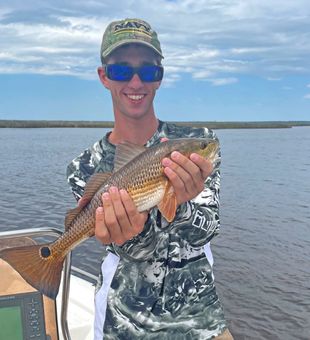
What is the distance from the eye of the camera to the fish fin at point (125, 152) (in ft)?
11.0

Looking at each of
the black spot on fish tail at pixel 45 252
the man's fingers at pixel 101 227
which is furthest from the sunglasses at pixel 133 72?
the black spot on fish tail at pixel 45 252

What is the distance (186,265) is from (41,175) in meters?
31.8

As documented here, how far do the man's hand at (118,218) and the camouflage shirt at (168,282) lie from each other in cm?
17

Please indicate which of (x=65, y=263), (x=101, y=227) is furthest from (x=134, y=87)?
(x=65, y=263)

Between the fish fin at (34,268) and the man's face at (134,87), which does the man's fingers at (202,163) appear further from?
the fish fin at (34,268)

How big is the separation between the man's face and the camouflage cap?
2.1 inches

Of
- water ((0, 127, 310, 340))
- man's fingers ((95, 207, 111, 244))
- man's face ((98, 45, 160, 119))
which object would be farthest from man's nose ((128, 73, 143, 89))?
water ((0, 127, 310, 340))

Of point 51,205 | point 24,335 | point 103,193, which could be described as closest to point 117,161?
point 103,193

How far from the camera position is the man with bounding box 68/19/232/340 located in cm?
306

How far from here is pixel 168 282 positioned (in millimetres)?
3234

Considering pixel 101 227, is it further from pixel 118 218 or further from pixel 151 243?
pixel 151 243

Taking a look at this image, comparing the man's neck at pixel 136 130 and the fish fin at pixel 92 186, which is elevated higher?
the man's neck at pixel 136 130

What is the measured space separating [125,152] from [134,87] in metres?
0.51

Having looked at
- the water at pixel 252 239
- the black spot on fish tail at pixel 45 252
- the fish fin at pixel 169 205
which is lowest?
the water at pixel 252 239
